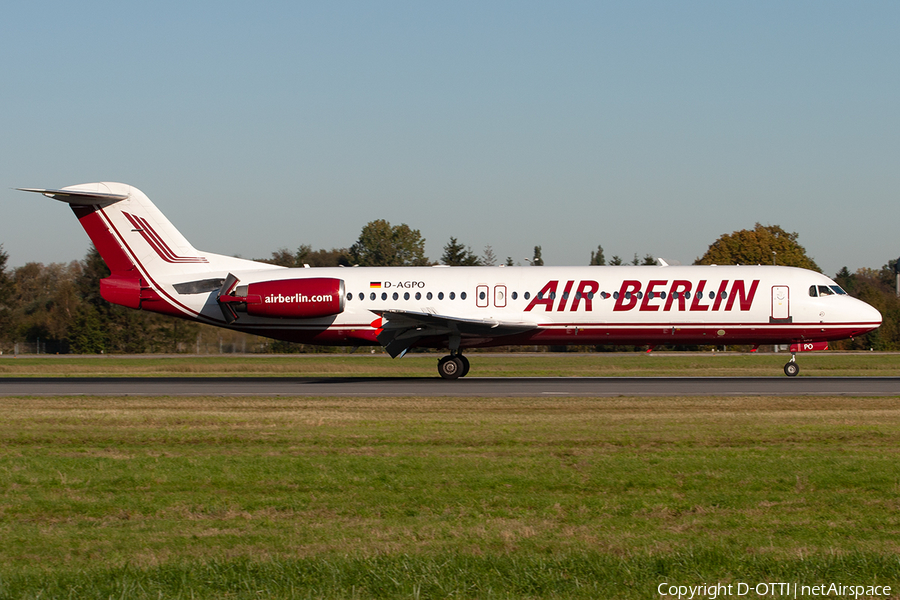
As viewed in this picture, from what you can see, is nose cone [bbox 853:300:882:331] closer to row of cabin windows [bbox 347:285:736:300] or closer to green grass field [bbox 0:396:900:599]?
row of cabin windows [bbox 347:285:736:300]

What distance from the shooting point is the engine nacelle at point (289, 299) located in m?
30.2

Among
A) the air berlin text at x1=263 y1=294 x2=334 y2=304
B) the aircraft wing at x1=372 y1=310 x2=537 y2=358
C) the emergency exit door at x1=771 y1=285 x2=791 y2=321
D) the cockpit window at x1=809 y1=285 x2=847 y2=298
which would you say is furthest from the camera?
the air berlin text at x1=263 y1=294 x2=334 y2=304

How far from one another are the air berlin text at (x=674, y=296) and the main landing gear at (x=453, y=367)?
390 centimetres

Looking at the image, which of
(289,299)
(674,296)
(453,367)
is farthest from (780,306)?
(289,299)

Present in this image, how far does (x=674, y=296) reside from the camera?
29.5 meters

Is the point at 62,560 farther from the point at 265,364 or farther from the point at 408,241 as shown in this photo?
the point at 408,241

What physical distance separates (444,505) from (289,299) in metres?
21.5

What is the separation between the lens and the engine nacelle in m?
30.2

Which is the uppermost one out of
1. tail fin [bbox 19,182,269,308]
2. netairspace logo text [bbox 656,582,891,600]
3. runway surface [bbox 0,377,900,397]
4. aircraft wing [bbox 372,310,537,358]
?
tail fin [bbox 19,182,269,308]

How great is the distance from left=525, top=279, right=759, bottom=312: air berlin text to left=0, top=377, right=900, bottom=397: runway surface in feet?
8.45

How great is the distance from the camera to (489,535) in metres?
8.12

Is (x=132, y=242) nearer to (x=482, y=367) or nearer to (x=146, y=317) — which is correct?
(x=482, y=367)

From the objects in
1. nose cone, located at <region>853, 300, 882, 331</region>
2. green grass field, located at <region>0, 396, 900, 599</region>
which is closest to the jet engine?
green grass field, located at <region>0, 396, 900, 599</region>

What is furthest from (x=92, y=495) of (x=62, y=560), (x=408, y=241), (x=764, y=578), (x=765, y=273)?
(x=408, y=241)
